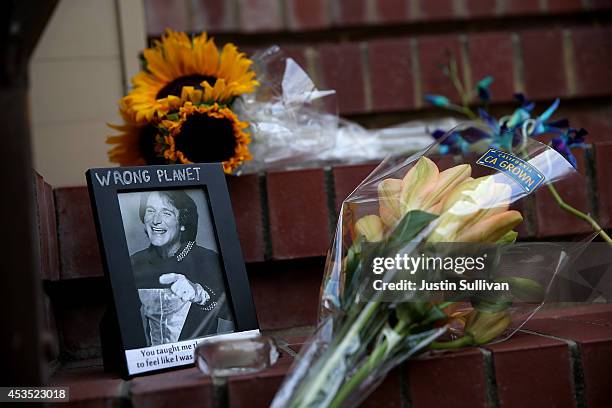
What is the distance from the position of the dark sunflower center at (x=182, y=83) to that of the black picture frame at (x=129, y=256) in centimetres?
17

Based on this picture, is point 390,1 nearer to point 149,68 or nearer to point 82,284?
point 149,68

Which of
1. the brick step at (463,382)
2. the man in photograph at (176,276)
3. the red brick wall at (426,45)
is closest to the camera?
the brick step at (463,382)

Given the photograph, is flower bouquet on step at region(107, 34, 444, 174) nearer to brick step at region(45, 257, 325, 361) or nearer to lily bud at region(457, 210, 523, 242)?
brick step at region(45, 257, 325, 361)

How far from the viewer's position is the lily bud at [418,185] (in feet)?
3.19

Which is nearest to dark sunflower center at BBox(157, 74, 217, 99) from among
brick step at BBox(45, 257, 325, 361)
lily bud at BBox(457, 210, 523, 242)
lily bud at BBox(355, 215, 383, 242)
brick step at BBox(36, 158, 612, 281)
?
brick step at BBox(36, 158, 612, 281)

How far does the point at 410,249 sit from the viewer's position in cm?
93

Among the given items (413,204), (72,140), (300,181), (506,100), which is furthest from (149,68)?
(506,100)

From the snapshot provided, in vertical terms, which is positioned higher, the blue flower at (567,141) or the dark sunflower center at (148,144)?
the dark sunflower center at (148,144)

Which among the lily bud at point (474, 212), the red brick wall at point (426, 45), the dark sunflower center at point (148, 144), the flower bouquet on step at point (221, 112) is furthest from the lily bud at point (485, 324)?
the red brick wall at point (426, 45)

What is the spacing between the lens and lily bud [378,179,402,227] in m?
0.98

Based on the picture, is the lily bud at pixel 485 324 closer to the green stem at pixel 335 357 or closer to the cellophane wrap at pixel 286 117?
the green stem at pixel 335 357

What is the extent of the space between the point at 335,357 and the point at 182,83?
2.00 feet

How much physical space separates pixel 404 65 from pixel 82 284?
3.18ft

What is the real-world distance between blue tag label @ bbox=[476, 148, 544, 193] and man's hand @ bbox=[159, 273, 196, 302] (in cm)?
44
